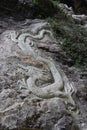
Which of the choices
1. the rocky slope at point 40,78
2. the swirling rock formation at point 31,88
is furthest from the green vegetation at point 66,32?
the swirling rock formation at point 31,88

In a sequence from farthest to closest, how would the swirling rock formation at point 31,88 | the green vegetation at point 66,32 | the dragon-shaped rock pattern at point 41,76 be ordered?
the green vegetation at point 66,32 < the dragon-shaped rock pattern at point 41,76 < the swirling rock formation at point 31,88

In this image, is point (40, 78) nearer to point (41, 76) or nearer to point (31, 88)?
point (41, 76)

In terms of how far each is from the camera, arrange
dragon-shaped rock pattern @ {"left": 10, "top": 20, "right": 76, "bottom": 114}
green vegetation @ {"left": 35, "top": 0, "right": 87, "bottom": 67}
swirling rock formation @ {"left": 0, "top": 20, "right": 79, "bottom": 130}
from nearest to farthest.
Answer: swirling rock formation @ {"left": 0, "top": 20, "right": 79, "bottom": 130}, dragon-shaped rock pattern @ {"left": 10, "top": 20, "right": 76, "bottom": 114}, green vegetation @ {"left": 35, "top": 0, "right": 87, "bottom": 67}

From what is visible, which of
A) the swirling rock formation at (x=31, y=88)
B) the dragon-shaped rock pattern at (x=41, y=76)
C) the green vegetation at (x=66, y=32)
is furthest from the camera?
A: the green vegetation at (x=66, y=32)

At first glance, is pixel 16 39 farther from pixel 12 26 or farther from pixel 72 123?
pixel 72 123

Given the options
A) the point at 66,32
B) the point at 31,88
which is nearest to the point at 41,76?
the point at 31,88

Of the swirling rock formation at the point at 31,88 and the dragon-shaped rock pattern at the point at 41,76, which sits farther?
the dragon-shaped rock pattern at the point at 41,76

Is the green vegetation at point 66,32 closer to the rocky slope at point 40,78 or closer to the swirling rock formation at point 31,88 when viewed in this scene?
the rocky slope at point 40,78

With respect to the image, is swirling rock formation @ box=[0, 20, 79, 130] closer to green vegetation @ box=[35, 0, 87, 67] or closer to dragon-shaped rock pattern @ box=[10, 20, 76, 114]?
dragon-shaped rock pattern @ box=[10, 20, 76, 114]

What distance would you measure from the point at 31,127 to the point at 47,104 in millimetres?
355

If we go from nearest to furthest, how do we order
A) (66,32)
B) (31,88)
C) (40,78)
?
(31,88)
(40,78)
(66,32)

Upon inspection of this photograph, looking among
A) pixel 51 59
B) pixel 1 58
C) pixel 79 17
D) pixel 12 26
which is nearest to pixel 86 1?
pixel 79 17

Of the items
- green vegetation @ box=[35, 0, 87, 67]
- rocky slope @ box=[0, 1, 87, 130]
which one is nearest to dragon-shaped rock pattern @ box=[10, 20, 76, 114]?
rocky slope @ box=[0, 1, 87, 130]

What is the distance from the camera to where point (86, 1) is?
8.66 metres
